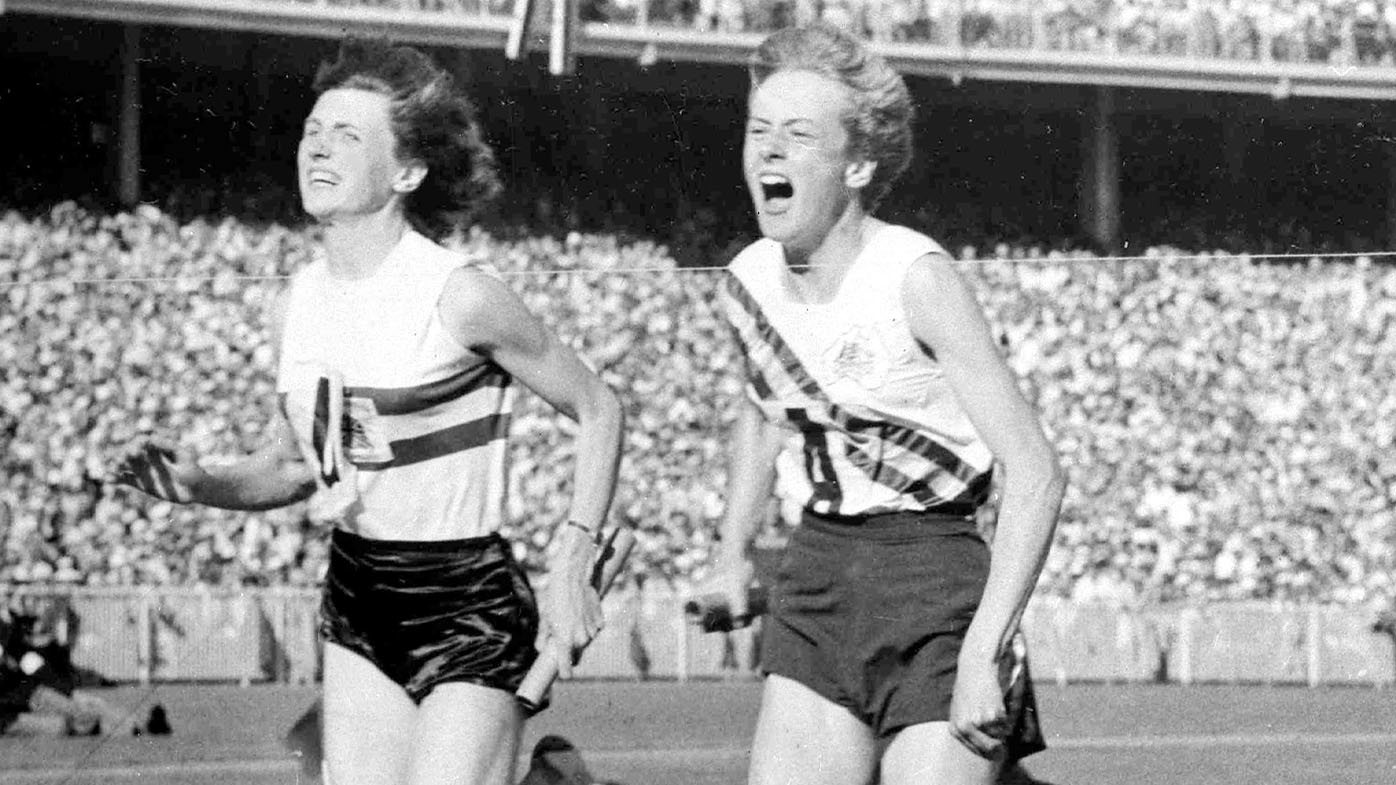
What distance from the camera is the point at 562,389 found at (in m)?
2.55

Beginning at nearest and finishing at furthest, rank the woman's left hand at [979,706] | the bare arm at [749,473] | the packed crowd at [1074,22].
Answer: the woman's left hand at [979,706] < the bare arm at [749,473] < the packed crowd at [1074,22]

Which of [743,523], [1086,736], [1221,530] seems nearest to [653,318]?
[1086,736]

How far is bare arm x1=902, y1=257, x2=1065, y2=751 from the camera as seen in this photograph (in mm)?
2094

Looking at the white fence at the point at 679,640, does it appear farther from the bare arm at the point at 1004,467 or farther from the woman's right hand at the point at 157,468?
the bare arm at the point at 1004,467

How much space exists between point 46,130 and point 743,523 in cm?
577

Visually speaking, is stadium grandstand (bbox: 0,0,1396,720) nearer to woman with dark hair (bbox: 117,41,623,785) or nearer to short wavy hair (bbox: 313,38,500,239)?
short wavy hair (bbox: 313,38,500,239)

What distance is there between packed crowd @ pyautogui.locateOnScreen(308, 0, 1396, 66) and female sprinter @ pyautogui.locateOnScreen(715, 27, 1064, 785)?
16.1 feet

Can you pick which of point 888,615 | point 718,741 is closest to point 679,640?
point 718,741

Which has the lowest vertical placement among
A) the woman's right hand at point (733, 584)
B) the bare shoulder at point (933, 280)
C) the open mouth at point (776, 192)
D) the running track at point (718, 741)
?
the running track at point (718, 741)

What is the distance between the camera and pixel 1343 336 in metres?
7.68

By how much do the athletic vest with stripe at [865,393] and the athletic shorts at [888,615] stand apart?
0.04 meters

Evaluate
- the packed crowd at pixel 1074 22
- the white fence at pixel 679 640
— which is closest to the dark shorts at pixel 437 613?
the white fence at pixel 679 640

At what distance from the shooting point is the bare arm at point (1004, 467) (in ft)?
6.87

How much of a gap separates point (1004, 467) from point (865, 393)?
0.24 m
